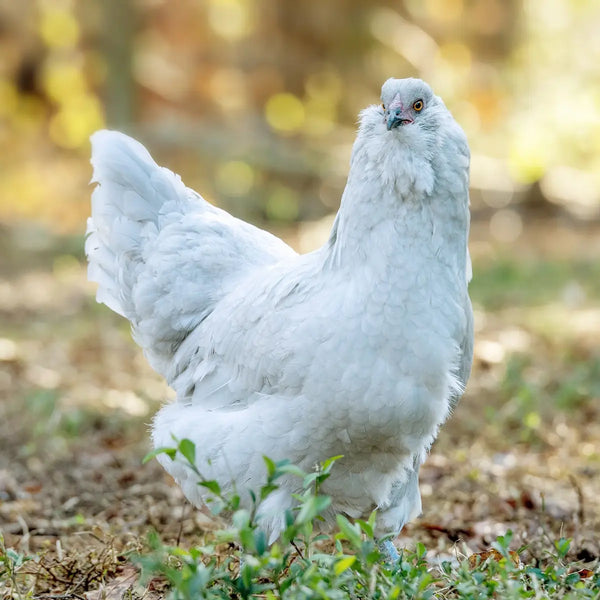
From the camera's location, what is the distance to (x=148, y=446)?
4953 mm

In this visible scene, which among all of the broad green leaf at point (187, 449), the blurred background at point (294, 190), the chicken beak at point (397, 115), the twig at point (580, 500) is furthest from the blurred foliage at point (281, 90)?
the broad green leaf at point (187, 449)

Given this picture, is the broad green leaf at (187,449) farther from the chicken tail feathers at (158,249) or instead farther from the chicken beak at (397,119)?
the chicken tail feathers at (158,249)

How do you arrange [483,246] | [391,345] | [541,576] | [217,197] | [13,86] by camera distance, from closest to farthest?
1. [541,576]
2. [391,345]
3. [483,246]
4. [217,197]
5. [13,86]

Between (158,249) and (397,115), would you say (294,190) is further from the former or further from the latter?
(397,115)

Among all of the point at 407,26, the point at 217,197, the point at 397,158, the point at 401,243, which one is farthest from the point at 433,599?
the point at 407,26

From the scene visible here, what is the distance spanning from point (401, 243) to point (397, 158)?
0.28 m

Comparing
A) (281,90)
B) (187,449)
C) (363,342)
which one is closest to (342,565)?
(187,449)

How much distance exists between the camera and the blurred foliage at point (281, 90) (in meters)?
12.6

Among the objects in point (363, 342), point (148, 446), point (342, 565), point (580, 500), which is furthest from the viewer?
point (148, 446)

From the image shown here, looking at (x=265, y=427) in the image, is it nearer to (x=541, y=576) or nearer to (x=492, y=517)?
(x=541, y=576)

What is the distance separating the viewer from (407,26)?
47.8ft

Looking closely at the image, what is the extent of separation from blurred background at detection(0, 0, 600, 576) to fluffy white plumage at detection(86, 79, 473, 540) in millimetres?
872

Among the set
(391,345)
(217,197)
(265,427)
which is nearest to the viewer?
(391,345)

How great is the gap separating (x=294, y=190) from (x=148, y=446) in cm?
834
